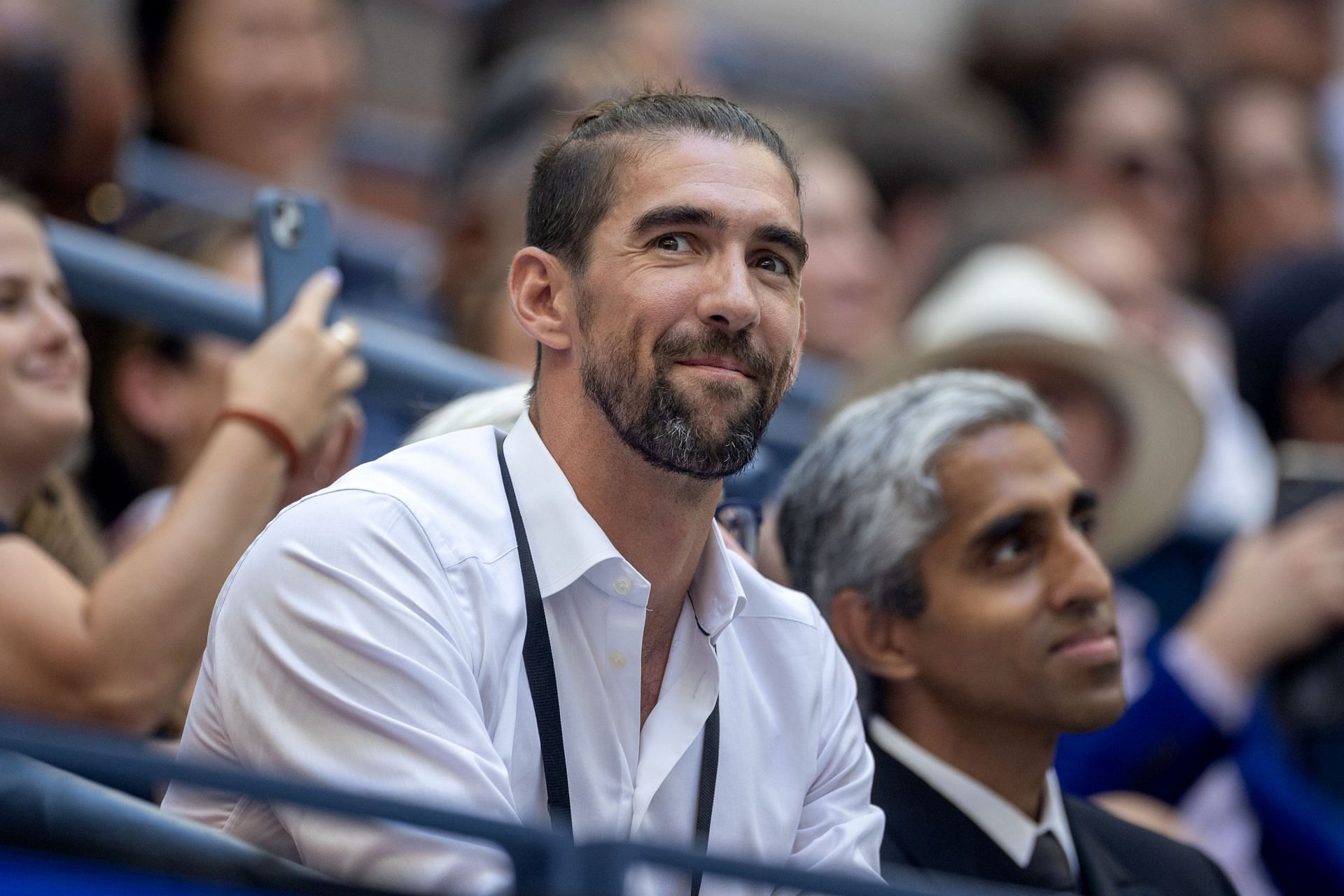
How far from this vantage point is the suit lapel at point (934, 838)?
2357mm

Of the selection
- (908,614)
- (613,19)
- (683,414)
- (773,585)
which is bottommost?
(908,614)

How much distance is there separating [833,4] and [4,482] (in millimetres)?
6834

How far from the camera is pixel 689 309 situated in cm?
187

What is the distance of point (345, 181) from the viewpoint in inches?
242

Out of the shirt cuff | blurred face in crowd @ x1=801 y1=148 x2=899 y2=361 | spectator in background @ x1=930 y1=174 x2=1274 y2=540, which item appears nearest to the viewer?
the shirt cuff

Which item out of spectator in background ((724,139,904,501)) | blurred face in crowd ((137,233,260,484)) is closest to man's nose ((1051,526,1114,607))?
blurred face in crowd ((137,233,260,484))

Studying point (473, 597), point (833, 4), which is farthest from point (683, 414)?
point (833, 4)

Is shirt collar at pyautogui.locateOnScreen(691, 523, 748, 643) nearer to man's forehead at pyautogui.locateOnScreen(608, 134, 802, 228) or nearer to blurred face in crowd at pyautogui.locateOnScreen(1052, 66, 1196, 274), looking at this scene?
man's forehead at pyautogui.locateOnScreen(608, 134, 802, 228)

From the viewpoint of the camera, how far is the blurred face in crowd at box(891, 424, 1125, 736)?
243 centimetres

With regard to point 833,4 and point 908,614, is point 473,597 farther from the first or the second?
point 833,4

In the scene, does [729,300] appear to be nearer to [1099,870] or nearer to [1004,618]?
[1004,618]

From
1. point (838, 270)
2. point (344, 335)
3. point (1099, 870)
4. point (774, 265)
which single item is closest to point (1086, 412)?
point (838, 270)

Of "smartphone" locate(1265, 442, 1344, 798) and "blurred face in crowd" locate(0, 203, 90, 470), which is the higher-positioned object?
"blurred face in crowd" locate(0, 203, 90, 470)

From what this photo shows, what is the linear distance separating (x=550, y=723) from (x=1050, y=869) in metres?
0.88
